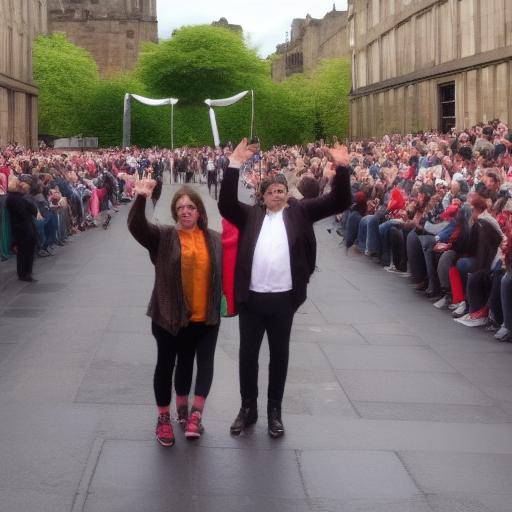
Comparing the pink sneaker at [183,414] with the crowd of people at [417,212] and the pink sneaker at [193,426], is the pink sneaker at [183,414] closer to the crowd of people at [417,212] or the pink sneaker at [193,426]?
the pink sneaker at [193,426]

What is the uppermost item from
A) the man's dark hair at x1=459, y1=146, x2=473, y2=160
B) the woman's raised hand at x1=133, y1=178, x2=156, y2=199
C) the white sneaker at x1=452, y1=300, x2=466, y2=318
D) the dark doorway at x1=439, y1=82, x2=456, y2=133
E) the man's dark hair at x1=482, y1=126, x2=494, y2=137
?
the dark doorway at x1=439, y1=82, x2=456, y2=133

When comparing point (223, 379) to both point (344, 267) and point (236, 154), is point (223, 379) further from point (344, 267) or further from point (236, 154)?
point (344, 267)

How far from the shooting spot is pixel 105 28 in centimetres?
10706

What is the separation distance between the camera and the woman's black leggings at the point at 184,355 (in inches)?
280

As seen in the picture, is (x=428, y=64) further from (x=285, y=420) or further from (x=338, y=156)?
(x=338, y=156)

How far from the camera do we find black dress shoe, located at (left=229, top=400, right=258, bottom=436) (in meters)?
7.41

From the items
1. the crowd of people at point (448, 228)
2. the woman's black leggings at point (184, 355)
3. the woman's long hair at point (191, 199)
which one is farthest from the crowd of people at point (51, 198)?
the crowd of people at point (448, 228)

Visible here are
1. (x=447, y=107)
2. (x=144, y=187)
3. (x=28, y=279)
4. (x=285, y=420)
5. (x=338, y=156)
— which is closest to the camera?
(x=144, y=187)

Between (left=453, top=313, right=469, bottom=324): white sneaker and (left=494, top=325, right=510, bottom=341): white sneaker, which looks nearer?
(left=494, top=325, right=510, bottom=341): white sneaker

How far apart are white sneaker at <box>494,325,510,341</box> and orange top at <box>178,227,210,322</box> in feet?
18.3

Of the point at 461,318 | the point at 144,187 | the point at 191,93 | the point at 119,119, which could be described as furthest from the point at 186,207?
the point at 191,93

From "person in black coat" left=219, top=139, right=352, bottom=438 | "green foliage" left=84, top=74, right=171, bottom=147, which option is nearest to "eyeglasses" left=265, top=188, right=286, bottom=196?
"person in black coat" left=219, top=139, right=352, bottom=438

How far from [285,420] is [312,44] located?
102 meters

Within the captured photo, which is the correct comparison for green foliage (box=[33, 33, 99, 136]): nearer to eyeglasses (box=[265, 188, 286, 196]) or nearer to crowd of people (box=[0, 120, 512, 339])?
crowd of people (box=[0, 120, 512, 339])
